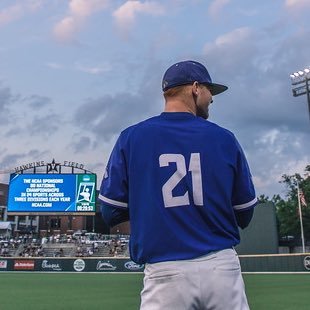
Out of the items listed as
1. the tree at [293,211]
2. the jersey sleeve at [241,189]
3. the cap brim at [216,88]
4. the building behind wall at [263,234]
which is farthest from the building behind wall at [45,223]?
the jersey sleeve at [241,189]

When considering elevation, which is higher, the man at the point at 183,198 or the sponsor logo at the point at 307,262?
the man at the point at 183,198

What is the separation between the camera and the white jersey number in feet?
6.35

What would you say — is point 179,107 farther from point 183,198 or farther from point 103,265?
point 103,265

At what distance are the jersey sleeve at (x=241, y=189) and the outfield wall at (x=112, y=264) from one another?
2279 cm

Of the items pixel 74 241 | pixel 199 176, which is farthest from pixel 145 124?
pixel 74 241

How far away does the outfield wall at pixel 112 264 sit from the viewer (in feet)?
81.2

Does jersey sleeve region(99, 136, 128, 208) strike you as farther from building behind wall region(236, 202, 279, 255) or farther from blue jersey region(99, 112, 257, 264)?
building behind wall region(236, 202, 279, 255)

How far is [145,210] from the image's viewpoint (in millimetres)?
1954

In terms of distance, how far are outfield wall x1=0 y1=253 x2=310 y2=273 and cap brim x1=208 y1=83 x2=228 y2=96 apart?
74.5ft

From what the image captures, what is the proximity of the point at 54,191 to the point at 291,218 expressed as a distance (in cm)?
3150

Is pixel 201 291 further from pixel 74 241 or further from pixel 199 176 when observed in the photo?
pixel 74 241

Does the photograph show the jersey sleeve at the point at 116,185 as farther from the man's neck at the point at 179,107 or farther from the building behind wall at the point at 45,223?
the building behind wall at the point at 45,223

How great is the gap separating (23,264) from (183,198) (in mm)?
33559

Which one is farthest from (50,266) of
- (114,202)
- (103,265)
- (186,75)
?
(186,75)
